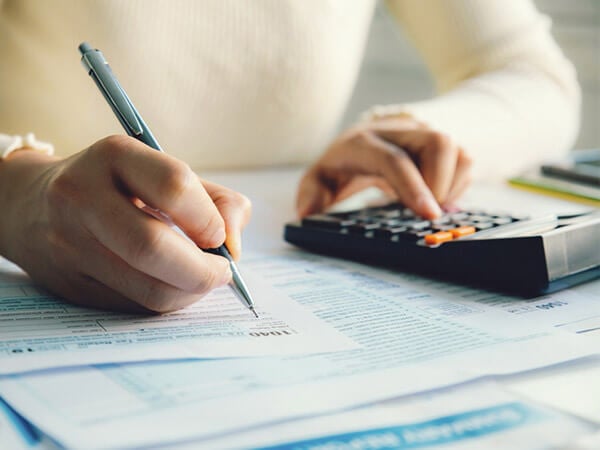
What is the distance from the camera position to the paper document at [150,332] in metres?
0.28

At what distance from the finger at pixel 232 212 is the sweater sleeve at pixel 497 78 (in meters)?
0.37

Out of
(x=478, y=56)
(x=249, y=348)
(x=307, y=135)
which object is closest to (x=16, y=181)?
(x=249, y=348)

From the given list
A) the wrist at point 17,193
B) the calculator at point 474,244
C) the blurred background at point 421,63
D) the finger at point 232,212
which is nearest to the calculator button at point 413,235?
the calculator at point 474,244

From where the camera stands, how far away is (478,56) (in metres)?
0.86

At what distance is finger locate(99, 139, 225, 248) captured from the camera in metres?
0.32

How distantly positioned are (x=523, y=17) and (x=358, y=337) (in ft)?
2.22

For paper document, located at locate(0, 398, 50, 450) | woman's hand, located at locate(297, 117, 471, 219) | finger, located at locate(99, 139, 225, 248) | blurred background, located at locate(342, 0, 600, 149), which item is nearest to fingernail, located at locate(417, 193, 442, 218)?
woman's hand, located at locate(297, 117, 471, 219)

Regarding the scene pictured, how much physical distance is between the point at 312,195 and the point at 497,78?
0.36 meters

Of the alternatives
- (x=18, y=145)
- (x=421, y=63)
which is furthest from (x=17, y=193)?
(x=421, y=63)

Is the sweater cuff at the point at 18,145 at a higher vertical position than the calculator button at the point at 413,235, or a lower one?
higher

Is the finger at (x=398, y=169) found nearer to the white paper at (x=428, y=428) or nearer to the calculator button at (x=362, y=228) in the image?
the calculator button at (x=362, y=228)

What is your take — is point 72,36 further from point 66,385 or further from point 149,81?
point 66,385

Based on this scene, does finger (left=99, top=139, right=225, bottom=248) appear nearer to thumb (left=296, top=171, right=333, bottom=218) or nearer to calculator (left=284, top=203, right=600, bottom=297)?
calculator (left=284, top=203, right=600, bottom=297)

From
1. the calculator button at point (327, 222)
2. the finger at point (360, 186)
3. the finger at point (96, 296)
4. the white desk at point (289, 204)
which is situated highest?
the finger at point (96, 296)
